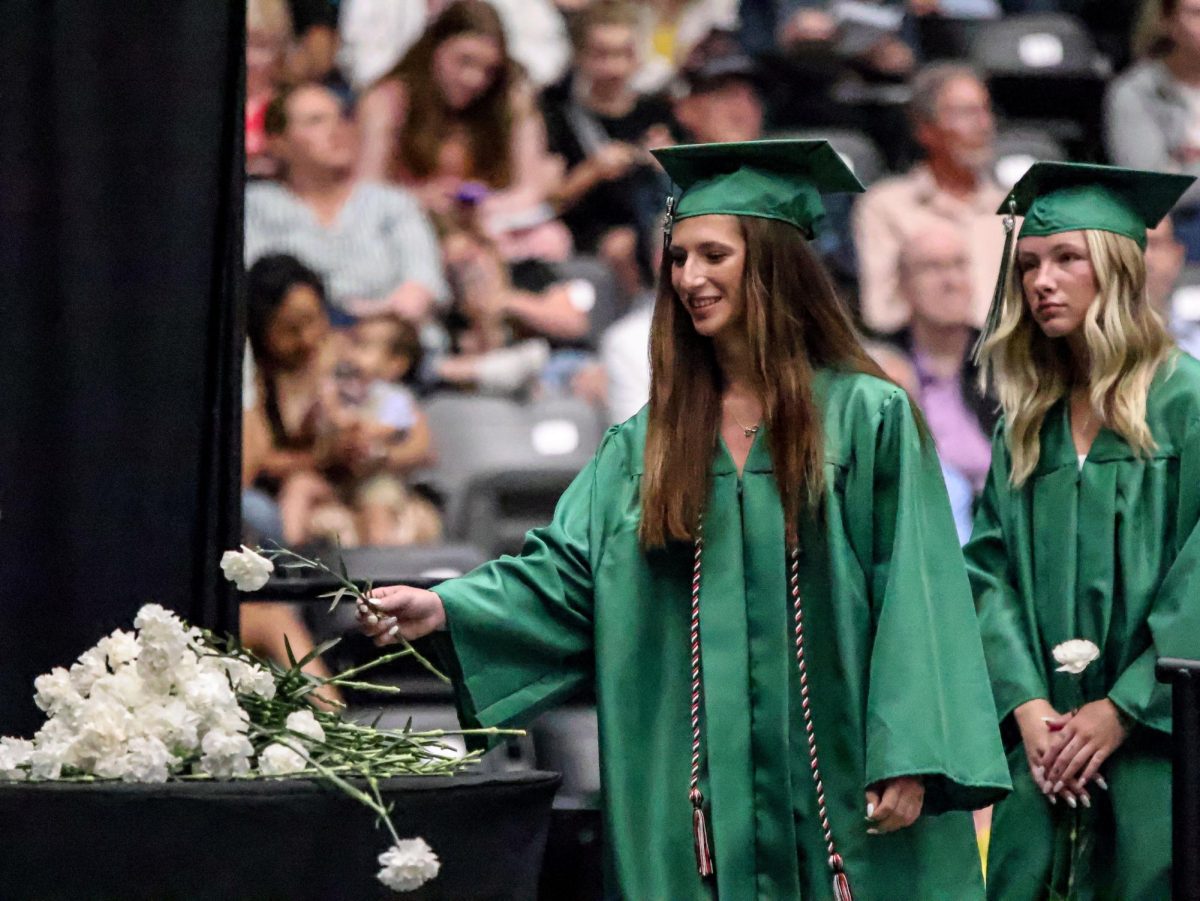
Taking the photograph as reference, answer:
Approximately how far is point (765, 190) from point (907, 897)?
1.18 meters

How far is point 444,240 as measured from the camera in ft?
24.1

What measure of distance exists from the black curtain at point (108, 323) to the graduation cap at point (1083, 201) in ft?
5.25

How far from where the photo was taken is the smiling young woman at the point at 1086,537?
353cm

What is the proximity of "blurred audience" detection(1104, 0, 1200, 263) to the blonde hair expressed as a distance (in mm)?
4324

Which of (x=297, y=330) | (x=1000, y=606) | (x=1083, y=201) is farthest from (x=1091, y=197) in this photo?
(x=297, y=330)

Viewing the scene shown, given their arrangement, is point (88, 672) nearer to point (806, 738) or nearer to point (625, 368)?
point (806, 738)

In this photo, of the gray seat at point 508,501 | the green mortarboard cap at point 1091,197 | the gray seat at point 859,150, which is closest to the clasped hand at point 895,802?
the green mortarboard cap at point 1091,197

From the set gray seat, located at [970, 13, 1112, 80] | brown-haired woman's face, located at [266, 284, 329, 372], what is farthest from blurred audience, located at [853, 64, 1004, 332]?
brown-haired woman's face, located at [266, 284, 329, 372]

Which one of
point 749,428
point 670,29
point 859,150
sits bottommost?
point 749,428

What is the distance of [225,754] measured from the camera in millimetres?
2400

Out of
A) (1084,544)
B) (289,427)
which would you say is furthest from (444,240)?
(1084,544)

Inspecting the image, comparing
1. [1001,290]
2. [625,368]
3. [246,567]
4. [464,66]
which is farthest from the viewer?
[464,66]

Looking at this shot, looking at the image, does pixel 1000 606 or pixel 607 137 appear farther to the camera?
pixel 607 137

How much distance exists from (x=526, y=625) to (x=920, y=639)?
660 mm
